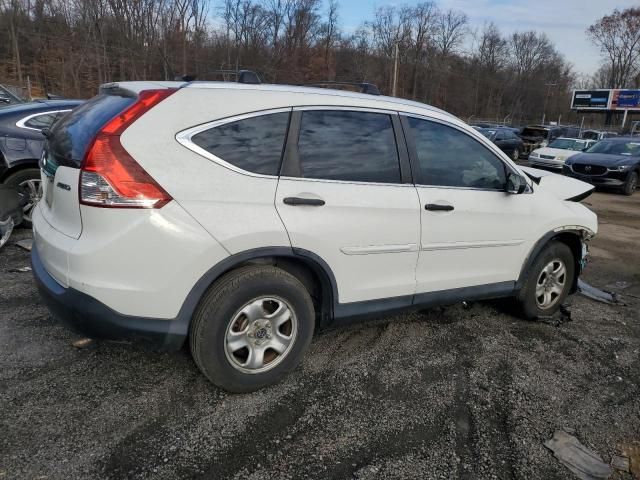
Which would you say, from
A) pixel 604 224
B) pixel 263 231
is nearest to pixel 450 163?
pixel 263 231

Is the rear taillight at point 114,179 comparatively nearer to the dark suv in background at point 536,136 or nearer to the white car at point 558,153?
the white car at point 558,153

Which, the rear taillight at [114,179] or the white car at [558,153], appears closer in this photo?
the rear taillight at [114,179]

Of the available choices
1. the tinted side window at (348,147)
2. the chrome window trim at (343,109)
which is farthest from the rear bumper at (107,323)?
the chrome window trim at (343,109)

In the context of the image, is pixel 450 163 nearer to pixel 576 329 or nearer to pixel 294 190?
pixel 294 190

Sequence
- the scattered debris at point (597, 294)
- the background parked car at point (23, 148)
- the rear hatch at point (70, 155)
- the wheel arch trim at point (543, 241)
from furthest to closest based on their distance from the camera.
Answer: the background parked car at point (23, 148)
the scattered debris at point (597, 294)
the wheel arch trim at point (543, 241)
the rear hatch at point (70, 155)

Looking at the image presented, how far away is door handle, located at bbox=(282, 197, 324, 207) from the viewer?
2781mm

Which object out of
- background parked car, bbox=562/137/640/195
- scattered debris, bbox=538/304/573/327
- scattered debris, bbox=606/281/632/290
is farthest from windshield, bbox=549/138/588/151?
scattered debris, bbox=538/304/573/327

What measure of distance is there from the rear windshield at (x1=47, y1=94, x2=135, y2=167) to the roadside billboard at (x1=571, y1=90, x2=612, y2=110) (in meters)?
74.5

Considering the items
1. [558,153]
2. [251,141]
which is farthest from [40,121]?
[558,153]

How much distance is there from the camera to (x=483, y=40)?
89.6 m

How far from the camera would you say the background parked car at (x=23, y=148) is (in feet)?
19.2

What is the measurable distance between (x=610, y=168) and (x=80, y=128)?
1558cm

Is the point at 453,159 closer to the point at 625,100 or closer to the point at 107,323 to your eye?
the point at 107,323

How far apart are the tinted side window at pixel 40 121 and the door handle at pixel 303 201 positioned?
15.4 feet
